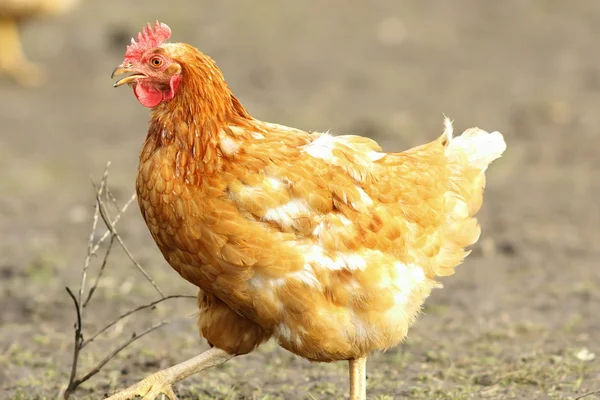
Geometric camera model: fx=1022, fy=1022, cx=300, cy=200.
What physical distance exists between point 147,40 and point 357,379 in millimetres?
1687

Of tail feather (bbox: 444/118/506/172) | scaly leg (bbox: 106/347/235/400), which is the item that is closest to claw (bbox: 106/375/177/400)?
scaly leg (bbox: 106/347/235/400)

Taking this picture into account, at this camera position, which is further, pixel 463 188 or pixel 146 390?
pixel 463 188

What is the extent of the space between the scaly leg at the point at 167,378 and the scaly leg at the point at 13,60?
8.58m

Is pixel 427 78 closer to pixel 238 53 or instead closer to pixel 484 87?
pixel 484 87

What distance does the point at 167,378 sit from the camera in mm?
4449

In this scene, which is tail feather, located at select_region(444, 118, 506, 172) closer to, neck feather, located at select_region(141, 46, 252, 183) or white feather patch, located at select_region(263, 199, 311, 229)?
white feather patch, located at select_region(263, 199, 311, 229)

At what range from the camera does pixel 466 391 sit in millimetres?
4965

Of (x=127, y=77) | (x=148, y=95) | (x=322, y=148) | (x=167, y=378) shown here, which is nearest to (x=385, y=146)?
(x=322, y=148)

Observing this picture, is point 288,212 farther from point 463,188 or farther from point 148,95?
point 463,188

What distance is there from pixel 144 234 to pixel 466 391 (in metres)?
3.81

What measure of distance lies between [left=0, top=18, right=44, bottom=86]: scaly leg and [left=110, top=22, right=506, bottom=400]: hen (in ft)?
28.3

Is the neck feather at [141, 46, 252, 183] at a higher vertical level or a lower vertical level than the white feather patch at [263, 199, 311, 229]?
higher

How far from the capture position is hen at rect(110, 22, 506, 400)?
158 inches

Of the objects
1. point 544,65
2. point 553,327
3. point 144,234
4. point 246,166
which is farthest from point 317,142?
point 544,65
